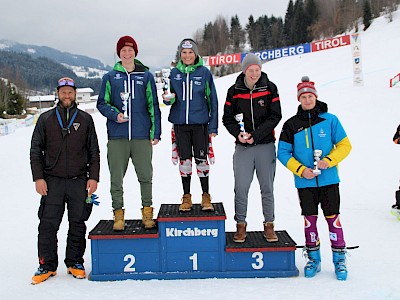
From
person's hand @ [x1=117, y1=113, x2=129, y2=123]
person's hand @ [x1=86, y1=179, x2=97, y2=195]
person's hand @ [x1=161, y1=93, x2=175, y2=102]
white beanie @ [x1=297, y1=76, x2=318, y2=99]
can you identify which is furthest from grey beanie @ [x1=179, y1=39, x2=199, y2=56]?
person's hand @ [x1=86, y1=179, x2=97, y2=195]

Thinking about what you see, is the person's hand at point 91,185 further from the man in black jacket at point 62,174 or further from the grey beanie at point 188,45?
the grey beanie at point 188,45

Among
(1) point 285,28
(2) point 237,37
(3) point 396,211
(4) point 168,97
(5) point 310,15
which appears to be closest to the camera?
(4) point 168,97

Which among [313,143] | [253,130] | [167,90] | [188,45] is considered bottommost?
[313,143]

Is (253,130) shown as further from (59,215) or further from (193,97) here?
(59,215)

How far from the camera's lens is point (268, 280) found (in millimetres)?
3799

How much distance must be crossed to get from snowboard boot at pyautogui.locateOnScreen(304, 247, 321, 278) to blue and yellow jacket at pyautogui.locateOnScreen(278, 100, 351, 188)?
0.69 meters

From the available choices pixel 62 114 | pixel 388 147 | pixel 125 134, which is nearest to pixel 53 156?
pixel 62 114

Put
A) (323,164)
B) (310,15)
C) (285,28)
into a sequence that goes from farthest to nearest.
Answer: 1. (285,28)
2. (310,15)
3. (323,164)

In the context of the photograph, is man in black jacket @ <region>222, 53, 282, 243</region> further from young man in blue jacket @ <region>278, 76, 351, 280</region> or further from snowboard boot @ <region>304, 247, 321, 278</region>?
snowboard boot @ <region>304, 247, 321, 278</region>

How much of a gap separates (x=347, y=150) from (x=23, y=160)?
37.4 ft

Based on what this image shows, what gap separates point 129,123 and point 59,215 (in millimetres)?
1209

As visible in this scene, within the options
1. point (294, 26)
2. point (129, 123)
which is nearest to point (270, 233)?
point (129, 123)

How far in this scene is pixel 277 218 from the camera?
6.05 meters

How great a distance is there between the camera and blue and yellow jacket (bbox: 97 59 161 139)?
4035 mm
